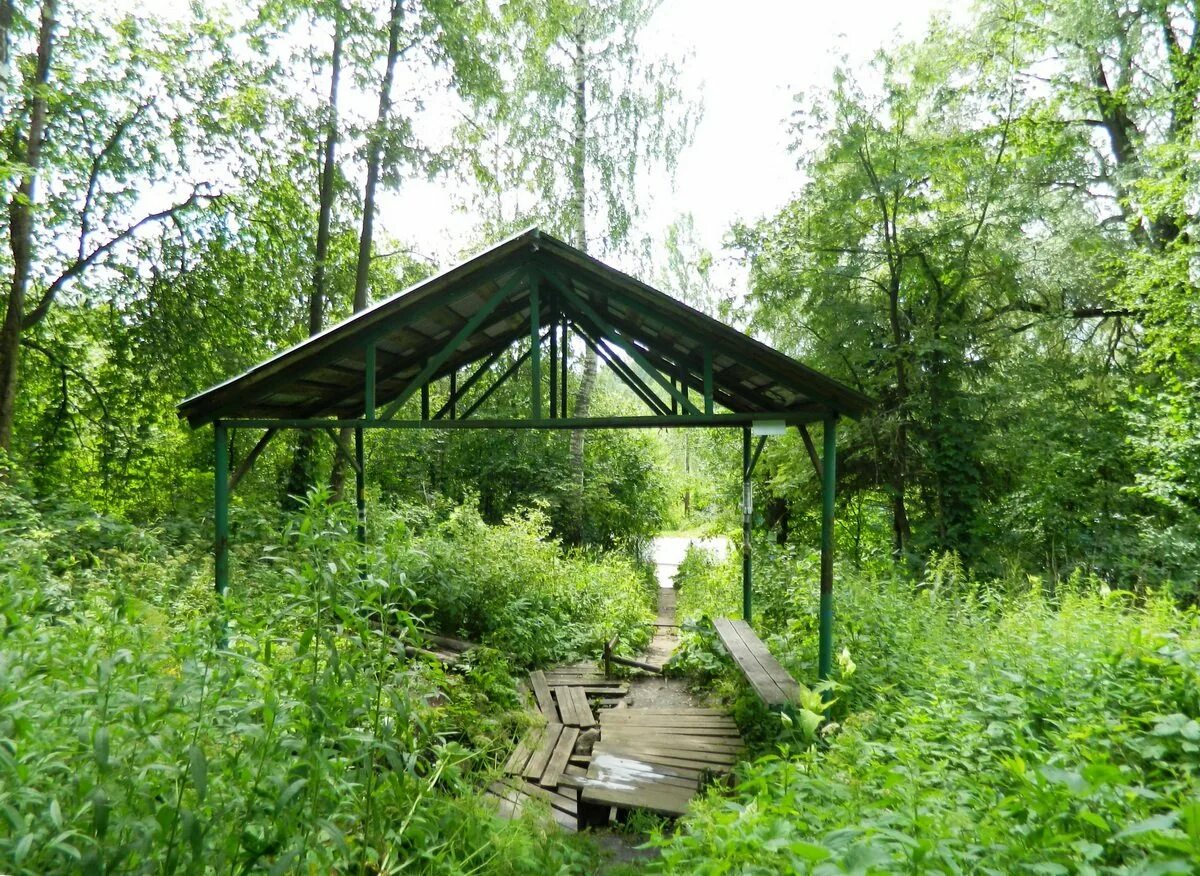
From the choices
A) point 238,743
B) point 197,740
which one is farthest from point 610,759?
point 197,740

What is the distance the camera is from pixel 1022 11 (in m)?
10.4

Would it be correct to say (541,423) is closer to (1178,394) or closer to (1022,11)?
(1178,394)

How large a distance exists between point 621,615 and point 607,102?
11070 millimetres

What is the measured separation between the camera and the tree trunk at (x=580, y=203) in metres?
13.5

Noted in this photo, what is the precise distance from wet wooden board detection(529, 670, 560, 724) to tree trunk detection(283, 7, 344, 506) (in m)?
6.50

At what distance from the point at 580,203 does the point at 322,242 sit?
5.41 m

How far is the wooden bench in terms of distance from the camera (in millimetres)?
4871

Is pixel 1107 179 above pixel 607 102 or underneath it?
underneath

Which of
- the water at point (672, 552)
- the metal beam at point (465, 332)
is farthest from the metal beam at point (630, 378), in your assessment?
the water at point (672, 552)

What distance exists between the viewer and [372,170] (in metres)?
11.5

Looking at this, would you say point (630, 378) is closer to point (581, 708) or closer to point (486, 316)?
point (486, 316)

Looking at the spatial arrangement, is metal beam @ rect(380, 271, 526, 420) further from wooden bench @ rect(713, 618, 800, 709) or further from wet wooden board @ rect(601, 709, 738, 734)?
wooden bench @ rect(713, 618, 800, 709)

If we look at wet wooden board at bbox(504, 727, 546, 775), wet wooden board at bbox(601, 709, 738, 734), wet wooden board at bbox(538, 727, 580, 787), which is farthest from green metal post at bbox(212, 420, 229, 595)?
wet wooden board at bbox(601, 709, 738, 734)

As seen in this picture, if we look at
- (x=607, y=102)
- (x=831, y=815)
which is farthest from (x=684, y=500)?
(x=831, y=815)
